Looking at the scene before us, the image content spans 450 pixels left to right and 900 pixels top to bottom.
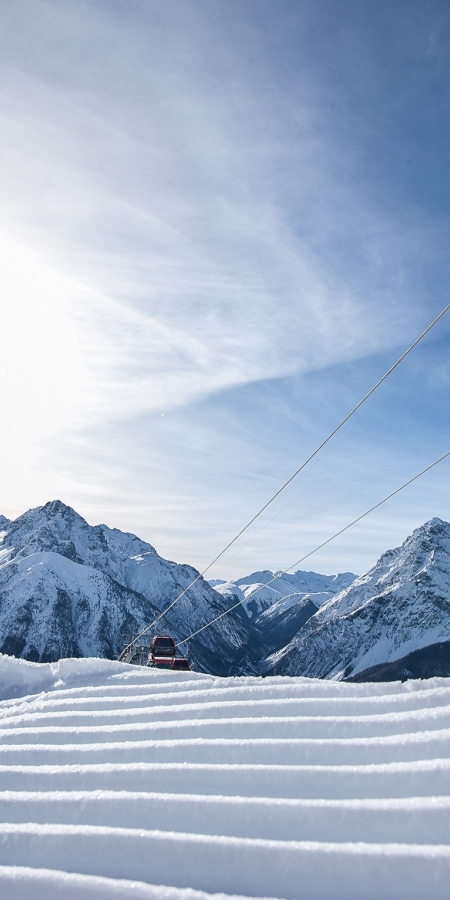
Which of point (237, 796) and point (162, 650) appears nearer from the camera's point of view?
point (237, 796)

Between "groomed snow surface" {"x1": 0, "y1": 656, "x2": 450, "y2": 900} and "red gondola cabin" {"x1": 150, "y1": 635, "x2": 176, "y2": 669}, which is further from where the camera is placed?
"red gondola cabin" {"x1": 150, "y1": 635, "x2": 176, "y2": 669}

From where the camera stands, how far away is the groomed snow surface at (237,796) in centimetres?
363

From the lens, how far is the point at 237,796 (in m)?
4.44

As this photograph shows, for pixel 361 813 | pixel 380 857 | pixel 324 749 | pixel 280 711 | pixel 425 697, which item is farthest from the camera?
pixel 280 711

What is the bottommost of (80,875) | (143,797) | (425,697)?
(80,875)

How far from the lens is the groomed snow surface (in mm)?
3633

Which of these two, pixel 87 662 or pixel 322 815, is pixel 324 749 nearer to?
pixel 322 815

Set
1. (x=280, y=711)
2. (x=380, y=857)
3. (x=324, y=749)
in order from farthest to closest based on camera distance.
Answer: (x=280, y=711), (x=324, y=749), (x=380, y=857)

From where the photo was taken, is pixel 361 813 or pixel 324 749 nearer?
pixel 361 813

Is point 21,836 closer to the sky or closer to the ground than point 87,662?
closer to the ground

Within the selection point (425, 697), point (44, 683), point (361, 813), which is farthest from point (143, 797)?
point (44, 683)

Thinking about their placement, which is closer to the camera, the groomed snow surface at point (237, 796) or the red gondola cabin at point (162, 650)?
the groomed snow surface at point (237, 796)

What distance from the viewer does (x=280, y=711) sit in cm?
586

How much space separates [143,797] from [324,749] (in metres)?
1.57
